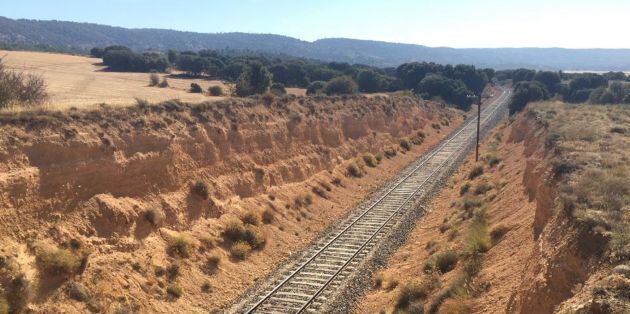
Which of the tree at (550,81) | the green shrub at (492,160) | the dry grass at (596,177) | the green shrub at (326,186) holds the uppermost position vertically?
the tree at (550,81)

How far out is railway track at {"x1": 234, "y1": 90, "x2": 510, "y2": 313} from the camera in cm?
1978

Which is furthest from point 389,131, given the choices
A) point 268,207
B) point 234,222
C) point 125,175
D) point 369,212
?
point 125,175

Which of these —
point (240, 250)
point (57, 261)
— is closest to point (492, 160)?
point (240, 250)

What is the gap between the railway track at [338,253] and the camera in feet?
64.9

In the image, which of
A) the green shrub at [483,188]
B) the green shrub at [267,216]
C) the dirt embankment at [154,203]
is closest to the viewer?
the dirt embankment at [154,203]

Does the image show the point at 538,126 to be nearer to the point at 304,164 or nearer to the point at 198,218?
the point at 304,164

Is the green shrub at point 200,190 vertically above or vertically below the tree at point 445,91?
below

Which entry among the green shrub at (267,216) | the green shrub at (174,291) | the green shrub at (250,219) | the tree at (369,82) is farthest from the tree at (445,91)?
the green shrub at (174,291)

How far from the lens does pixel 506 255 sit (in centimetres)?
1852

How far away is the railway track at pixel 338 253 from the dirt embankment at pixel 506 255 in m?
1.73

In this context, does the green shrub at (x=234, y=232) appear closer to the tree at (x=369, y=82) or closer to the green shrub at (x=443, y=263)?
the green shrub at (x=443, y=263)

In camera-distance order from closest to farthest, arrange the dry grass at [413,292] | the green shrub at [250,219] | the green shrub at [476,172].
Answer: the dry grass at [413,292] < the green shrub at [250,219] < the green shrub at [476,172]

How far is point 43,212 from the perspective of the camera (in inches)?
766

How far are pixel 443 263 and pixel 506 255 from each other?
313 centimetres
